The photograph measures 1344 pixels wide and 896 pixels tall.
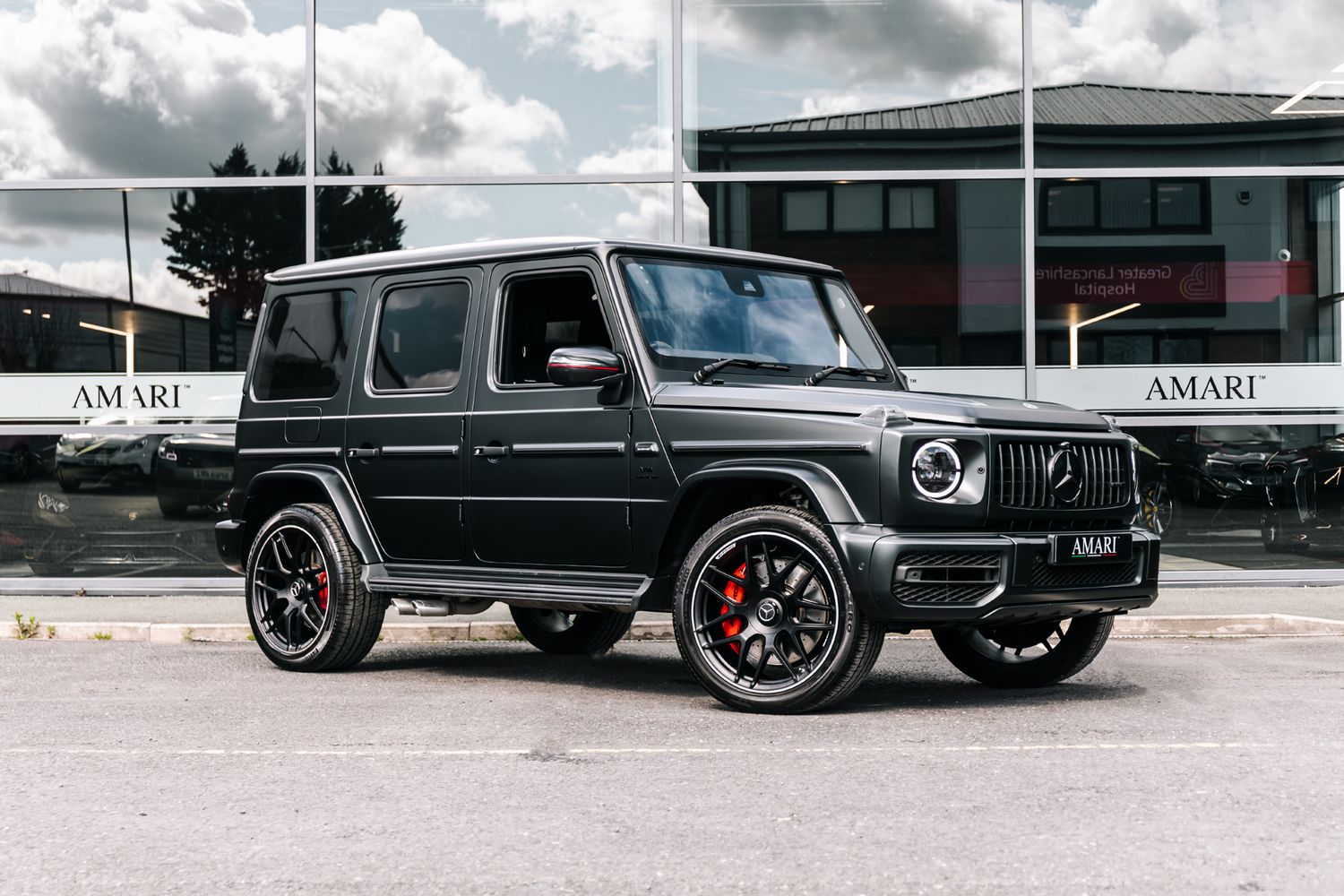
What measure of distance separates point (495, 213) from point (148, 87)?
10.3ft

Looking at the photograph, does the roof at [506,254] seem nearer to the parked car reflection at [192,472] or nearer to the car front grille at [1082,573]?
the car front grille at [1082,573]

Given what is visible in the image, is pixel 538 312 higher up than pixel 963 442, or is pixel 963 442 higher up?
pixel 538 312

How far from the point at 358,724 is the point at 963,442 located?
272cm

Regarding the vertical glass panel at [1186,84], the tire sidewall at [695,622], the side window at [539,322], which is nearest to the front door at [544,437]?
the side window at [539,322]

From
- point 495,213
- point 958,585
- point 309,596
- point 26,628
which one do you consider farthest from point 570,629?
point 495,213

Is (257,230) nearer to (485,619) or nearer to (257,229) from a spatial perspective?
(257,229)

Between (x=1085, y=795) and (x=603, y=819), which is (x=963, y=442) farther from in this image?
(x=603, y=819)

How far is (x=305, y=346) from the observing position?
920 centimetres

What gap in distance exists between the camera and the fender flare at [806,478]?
682 centimetres

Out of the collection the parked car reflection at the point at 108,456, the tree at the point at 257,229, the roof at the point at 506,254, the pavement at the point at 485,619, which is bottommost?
the pavement at the point at 485,619

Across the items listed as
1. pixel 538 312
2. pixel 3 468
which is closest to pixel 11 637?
pixel 3 468

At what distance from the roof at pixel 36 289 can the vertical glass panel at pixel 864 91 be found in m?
5.02

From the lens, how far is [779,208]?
44.5 feet

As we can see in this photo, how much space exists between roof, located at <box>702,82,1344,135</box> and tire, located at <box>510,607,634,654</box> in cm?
533
